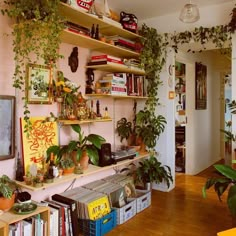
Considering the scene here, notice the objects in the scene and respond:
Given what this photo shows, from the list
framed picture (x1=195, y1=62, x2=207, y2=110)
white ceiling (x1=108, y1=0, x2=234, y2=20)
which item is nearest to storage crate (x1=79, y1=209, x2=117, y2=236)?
white ceiling (x1=108, y1=0, x2=234, y2=20)

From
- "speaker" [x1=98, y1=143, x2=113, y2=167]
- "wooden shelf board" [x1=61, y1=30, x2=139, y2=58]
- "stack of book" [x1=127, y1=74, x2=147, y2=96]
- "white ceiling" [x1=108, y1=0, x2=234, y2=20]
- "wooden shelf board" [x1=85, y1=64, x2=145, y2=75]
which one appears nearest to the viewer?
"wooden shelf board" [x1=61, y1=30, x2=139, y2=58]

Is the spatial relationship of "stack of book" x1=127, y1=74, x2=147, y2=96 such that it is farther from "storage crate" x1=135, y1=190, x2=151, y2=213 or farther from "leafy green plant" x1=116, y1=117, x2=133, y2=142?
"storage crate" x1=135, y1=190, x2=151, y2=213

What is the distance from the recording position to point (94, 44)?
293 centimetres

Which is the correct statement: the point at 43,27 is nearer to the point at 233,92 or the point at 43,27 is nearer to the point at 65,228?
the point at 65,228

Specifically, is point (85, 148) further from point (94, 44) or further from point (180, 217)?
point (180, 217)

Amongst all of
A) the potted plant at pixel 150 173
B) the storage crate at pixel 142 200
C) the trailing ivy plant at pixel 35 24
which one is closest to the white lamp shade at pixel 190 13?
the trailing ivy plant at pixel 35 24

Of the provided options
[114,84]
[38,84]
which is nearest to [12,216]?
[38,84]

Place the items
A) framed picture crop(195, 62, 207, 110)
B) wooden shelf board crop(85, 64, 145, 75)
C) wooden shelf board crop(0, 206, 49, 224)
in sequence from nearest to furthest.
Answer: wooden shelf board crop(0, 206, 49, 224)
wooden shelf board crop(85, 64, 145, 75)
framed picture crop(195, 62, 207, 110)

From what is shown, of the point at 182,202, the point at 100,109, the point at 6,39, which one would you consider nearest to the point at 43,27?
the point at 6,39

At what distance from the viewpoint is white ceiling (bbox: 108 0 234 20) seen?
322 centimetres

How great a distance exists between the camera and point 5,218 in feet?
6.34

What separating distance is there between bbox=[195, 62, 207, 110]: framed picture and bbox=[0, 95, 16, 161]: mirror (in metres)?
3.59

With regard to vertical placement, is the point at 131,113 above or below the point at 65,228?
above

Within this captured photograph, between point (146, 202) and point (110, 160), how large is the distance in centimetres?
77
